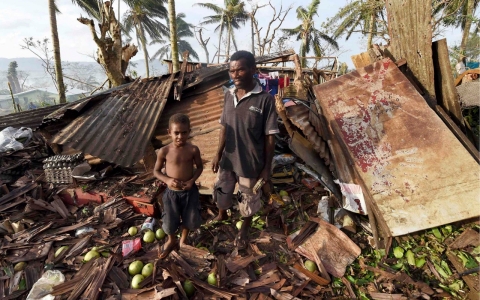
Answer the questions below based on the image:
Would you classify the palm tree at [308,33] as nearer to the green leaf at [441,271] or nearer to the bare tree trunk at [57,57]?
the bare tree trunk at [57,57]

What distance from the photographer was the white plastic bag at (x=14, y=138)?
573 cm

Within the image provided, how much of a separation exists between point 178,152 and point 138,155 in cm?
193

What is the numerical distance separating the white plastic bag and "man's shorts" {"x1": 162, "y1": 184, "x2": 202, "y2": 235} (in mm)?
5625

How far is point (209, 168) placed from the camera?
Result: 416cm

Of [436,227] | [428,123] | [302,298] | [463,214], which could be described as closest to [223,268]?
[302,298]

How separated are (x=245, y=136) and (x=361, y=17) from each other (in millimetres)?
28373

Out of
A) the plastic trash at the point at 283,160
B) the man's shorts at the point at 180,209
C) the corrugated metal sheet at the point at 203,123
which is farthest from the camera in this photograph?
the plastic trash at the point at 283,160

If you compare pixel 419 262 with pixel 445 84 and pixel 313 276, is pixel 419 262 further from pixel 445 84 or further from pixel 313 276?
pixel 445 84

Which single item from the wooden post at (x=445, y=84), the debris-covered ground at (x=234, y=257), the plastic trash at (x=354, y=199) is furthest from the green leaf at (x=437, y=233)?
the wooden post at (x=445, y=84)

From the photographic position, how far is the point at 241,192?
3.07 m

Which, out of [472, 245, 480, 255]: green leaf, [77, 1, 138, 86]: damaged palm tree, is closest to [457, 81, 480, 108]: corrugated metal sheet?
[472, 245, 480, 255]: green leaf

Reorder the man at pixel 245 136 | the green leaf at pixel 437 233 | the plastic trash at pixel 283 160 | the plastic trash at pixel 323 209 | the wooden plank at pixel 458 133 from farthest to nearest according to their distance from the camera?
the plastic trash at pixel 283 160 < the plastic trash at pixel 323 209 < the wooden plank at pixel 458 133 < the green leaf at pixel 437 233 < the man at pixel 245 136

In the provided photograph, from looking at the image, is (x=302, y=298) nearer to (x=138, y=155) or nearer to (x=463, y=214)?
(x=463, y=214)

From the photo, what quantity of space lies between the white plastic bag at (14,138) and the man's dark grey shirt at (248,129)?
20.0ft
